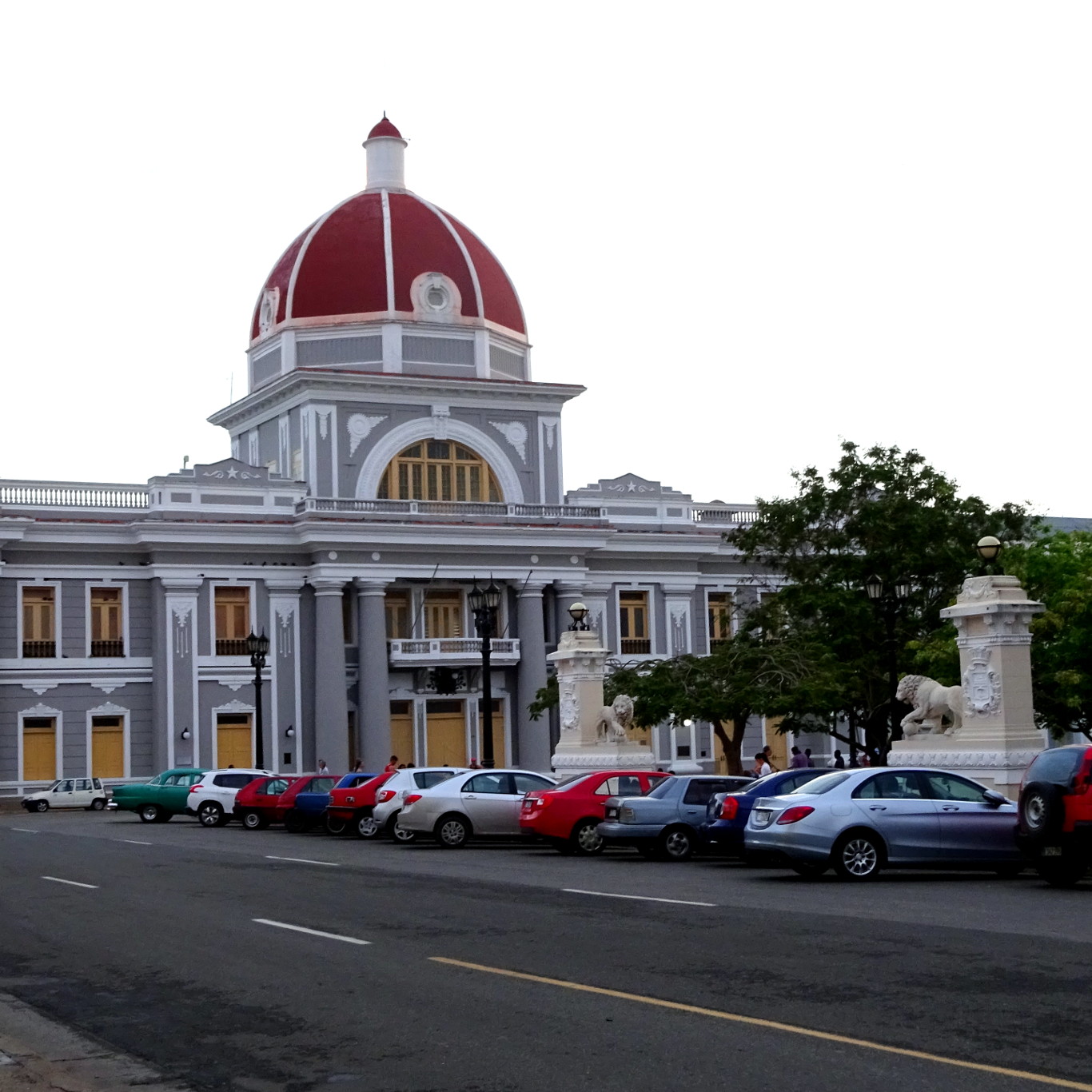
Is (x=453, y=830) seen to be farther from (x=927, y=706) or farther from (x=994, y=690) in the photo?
(x=994, y=690)

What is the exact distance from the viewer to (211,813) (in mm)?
42094

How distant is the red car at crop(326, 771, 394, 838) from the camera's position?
34.2 meters

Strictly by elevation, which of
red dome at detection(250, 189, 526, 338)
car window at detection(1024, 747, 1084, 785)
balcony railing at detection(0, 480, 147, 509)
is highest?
red dome at detection(250, 189, 526, 338)

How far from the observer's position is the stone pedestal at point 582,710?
38125mm

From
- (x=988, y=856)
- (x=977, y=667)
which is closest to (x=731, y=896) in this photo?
(x=988, y=856)

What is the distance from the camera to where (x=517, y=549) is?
197ft

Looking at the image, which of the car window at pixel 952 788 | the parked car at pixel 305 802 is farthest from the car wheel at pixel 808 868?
the parked car at pixel 305 802

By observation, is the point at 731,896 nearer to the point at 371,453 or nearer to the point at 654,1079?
the point at 654,1079

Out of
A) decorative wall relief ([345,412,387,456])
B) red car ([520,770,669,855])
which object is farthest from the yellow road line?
decorative wall relief ([345,412,387,456])

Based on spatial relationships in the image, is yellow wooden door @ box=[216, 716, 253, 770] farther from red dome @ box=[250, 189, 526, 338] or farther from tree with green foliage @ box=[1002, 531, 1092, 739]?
tree with green foliage @ box=[1002, 531, 1092, 739]

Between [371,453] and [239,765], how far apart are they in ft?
37.4

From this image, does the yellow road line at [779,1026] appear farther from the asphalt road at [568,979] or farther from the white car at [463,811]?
the white car at [463,811]

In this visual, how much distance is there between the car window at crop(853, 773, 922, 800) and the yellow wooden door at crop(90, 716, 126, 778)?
39.4 meters

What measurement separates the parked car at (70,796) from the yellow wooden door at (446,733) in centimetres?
1060
